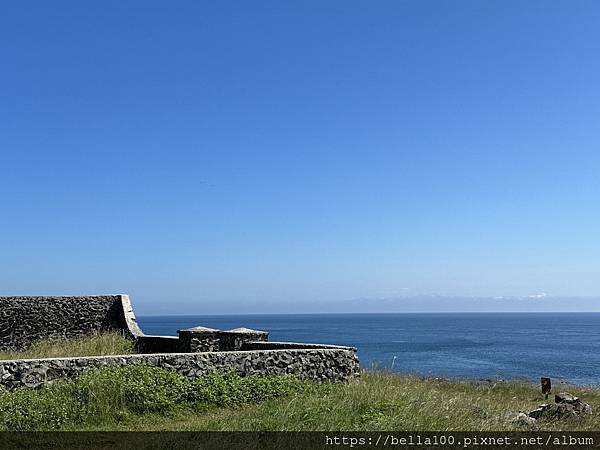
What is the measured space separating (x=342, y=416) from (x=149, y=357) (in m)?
4.27

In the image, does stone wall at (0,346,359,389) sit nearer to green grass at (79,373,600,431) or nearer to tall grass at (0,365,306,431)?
tall grass at (0,365,306,431)

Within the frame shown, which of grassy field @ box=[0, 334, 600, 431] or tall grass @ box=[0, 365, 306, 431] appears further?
tall grass @ box=[0, 365, 306, 431]

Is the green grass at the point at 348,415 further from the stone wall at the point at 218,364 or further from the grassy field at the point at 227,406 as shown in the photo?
the stone wall at the point at 218,364

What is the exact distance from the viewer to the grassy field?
1088 centimetres

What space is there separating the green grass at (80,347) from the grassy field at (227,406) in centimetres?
854

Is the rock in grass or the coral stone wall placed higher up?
the coral stone wall

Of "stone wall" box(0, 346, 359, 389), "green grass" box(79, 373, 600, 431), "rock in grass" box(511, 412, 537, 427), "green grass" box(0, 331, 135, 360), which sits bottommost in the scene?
"rock in grass" box(511, 412, 537, 427)

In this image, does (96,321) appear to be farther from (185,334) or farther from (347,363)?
(347,363)

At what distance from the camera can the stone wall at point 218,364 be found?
39.5 feet

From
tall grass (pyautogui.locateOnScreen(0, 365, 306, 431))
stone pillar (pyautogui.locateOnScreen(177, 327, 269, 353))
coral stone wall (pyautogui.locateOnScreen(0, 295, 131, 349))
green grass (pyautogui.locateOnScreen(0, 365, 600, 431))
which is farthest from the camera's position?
coral stone wall (pyautogui.locateOnScreen(0, 295, 131, 349))

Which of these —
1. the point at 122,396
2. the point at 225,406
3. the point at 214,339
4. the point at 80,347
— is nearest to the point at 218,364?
the point at 225,406

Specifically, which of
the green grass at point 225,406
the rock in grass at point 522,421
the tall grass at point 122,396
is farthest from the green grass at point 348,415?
the tall grass at point 122,396

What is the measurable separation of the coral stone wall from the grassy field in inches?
411

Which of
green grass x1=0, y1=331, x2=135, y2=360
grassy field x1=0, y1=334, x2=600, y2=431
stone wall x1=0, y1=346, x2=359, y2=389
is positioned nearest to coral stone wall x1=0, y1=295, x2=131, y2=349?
green grass x1=0, y1=331, x2=135, y2=360
